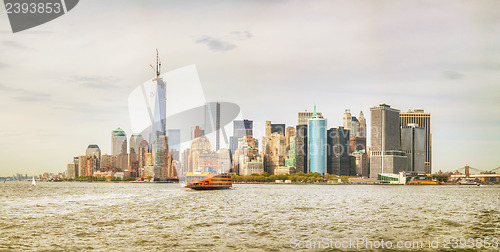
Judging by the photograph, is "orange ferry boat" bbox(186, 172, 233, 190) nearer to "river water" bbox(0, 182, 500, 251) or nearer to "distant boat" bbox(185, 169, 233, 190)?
"distant boat" bbox(185, 169, 233, 190)

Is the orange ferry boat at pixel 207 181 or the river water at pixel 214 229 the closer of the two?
the river water at pixel 214 229

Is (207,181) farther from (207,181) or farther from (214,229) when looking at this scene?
(214,229)

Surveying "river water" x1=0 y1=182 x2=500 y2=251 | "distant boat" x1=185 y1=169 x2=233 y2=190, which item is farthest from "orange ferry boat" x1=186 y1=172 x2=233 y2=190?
"river water" x1=0 y1=182 x2=500 y2=251

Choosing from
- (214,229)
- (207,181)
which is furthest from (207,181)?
(214,229)

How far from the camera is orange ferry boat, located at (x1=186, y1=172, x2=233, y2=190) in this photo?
14718cm

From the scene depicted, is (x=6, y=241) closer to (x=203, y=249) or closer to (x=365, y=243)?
(x=203, y=249)

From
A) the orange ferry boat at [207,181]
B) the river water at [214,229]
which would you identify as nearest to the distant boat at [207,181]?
the orange ferry boat at [207,181]

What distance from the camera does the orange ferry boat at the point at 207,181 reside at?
14718 centimetres

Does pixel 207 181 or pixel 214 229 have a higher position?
pixel 214 229

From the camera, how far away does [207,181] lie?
149 meters

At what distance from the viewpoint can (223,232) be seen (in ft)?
151

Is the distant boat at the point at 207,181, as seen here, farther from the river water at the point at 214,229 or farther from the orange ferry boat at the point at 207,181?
the river water at the point at 214,229

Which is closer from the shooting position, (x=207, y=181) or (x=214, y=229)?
(x=214, y=229)

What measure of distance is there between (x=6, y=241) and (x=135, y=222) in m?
15.3
